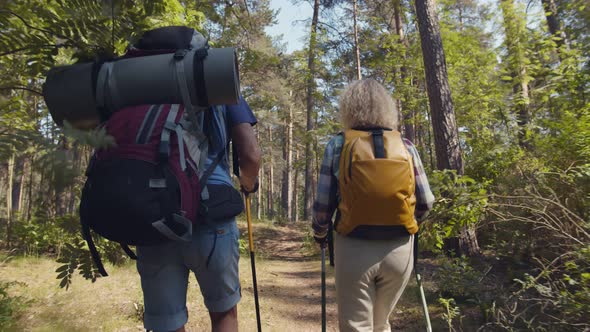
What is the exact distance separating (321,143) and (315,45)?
342cm

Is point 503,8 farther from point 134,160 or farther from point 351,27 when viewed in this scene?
point 134,160

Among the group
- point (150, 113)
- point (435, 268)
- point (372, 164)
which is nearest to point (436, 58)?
point (435, 268)

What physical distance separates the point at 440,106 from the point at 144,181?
5.16 metres

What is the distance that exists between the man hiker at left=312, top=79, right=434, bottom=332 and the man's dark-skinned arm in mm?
462

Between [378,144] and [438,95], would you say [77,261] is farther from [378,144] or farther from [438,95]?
[438,95]

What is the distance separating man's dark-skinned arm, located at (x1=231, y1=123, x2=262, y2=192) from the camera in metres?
2.02

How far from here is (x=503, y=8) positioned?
316 inches

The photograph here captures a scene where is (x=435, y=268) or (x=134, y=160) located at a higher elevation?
(x=134, y=160)

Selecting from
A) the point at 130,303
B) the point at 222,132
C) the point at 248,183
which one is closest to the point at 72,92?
the point at 222,132

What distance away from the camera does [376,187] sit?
1992mm

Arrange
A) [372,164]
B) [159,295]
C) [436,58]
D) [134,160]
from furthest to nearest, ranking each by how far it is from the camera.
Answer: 1. [436,58]
2. [372,164]
3. [159,295]
4. [134,160]

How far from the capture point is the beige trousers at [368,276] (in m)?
2.13

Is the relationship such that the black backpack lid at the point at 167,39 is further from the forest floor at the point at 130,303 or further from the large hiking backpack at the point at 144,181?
the forest floor at the point at 130,303

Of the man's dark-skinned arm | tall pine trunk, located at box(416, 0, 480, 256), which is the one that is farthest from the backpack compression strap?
tall pine trunk, located at box(416, 0, 480, 256)
